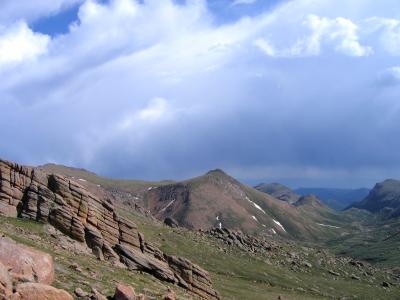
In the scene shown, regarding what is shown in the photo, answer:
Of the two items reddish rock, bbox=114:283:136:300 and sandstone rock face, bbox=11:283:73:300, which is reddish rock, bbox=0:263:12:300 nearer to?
sandstone rock face, bbox=11:283:73:300

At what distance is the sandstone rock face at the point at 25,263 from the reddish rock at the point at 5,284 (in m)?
2.17

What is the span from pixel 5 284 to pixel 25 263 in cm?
506

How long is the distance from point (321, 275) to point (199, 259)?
2036 inches

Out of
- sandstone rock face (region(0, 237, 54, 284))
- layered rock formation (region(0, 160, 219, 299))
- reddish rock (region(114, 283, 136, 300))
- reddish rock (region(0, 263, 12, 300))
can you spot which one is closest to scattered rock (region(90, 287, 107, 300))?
reddish rock (region(114, 283, 136, 300))

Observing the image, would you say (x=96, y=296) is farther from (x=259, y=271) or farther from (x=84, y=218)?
(x=259, y=271)

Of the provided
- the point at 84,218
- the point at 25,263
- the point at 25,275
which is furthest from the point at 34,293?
the point at 84,218

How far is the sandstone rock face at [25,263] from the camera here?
103 ft

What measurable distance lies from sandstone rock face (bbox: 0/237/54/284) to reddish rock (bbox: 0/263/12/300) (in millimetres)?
2172

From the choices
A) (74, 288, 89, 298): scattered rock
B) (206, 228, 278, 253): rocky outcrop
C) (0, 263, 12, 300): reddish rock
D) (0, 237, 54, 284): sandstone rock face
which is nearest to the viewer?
(0, 263, 12, 300): reddish rock

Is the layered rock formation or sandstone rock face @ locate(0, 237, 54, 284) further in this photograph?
the layered rock formation

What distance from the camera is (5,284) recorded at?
2720 centimetres

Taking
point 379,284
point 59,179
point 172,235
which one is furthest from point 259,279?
point 59,179

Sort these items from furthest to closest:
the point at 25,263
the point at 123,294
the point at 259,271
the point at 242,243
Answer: the point at 242,243 < the point at 259,271 < the point at 123,294 < the point at 25,263

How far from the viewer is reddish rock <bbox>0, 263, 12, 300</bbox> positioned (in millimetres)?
26484
